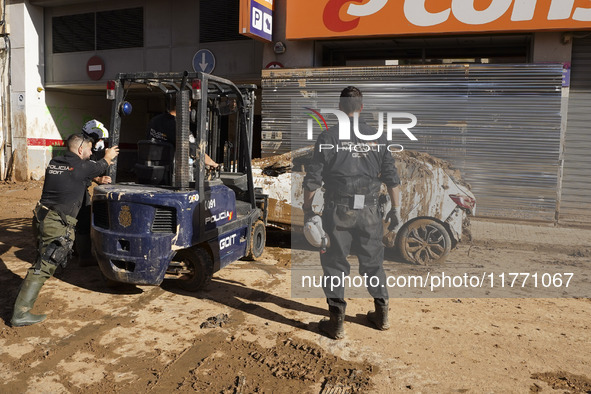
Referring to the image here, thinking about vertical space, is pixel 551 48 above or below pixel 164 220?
above

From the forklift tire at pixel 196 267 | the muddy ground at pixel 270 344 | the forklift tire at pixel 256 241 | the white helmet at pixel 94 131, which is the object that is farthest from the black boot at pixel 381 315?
the white helmet at pixel 94 131

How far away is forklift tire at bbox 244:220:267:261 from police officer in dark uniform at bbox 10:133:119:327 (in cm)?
245

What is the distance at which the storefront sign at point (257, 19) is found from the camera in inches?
403

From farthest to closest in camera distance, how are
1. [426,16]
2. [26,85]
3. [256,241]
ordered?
[26,85]
[426,16]
[256,241]

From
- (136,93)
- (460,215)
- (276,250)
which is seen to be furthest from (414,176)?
(136,93)

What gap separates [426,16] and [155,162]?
21.6ft

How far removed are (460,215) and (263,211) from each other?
2.86m

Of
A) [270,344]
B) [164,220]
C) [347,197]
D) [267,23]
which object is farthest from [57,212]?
[267,23]

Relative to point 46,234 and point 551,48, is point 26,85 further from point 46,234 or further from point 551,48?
point 551,48

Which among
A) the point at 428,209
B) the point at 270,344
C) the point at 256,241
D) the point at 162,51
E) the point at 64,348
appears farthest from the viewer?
the point at 162,51

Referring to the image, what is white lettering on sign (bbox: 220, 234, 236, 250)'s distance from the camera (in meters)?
5.75

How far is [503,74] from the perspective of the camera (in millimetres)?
9281

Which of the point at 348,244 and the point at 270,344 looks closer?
the point at 270,344

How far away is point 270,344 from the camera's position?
4.30 metres
